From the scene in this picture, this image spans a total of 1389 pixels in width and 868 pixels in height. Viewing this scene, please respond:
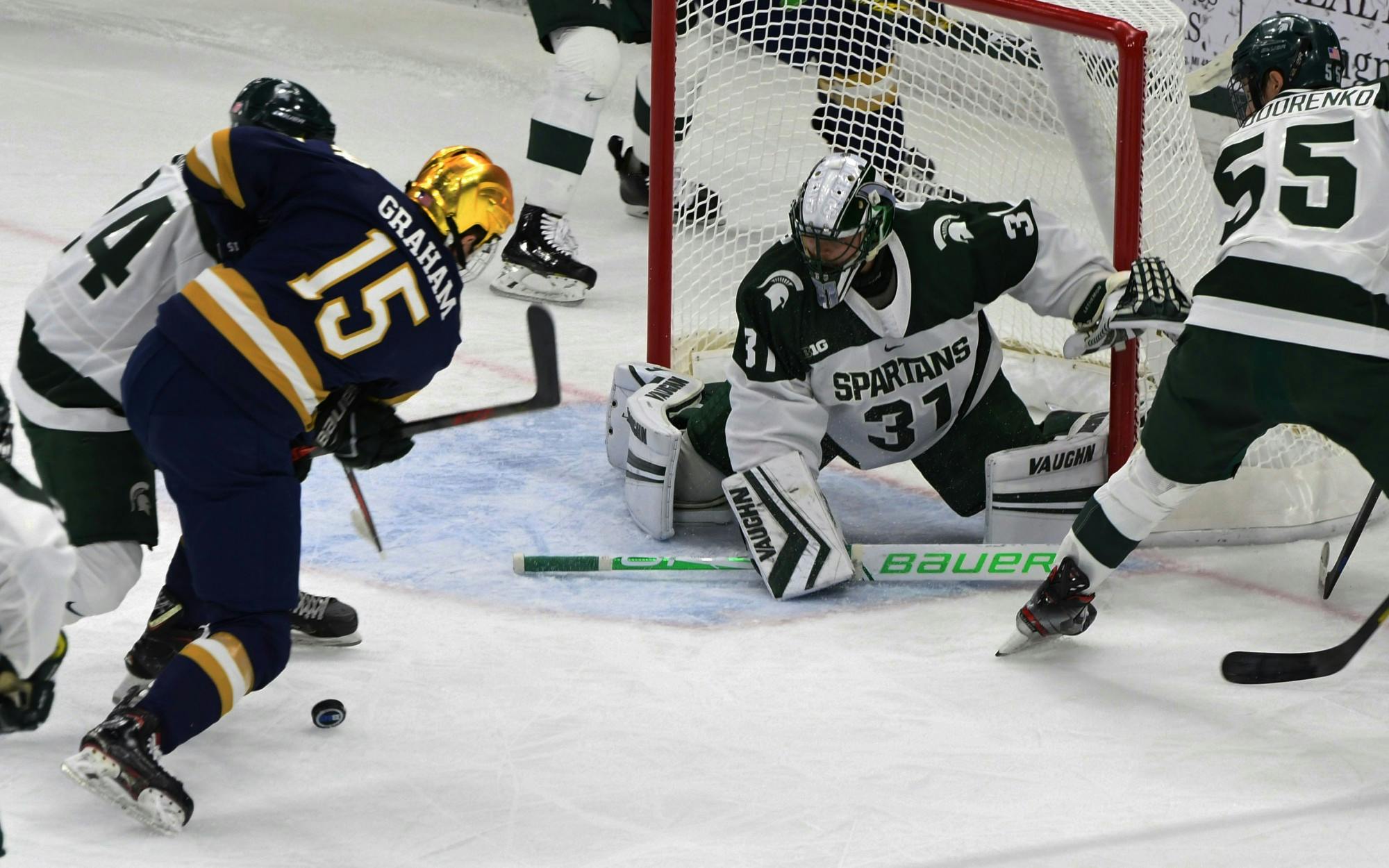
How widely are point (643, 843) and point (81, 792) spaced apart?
78cm

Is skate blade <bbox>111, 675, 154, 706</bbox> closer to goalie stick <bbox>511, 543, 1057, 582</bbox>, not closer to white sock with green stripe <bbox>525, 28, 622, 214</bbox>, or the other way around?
goalie stick <bbox>511, 543, 1057, 582</bbox>

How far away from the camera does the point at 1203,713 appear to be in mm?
2795

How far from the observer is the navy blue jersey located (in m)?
2.30

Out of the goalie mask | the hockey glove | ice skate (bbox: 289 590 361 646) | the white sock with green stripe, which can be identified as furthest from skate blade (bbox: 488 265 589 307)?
the hockey glove

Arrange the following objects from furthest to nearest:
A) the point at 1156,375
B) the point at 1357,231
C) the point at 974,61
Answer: the point at 974,61 → the point at 1156,375 → the point at 1357,231

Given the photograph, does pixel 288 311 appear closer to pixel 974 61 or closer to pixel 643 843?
pixel 643 843

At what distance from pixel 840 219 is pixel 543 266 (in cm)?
223

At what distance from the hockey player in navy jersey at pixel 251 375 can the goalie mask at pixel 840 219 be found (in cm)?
95

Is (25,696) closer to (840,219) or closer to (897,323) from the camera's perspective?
(840,219)

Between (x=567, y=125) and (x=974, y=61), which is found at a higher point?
(x=974, y=61)

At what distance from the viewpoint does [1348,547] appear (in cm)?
325

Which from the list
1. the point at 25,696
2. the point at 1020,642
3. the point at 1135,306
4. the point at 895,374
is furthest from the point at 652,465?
the point at 25,696

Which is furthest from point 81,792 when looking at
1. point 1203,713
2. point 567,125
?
point 567,125

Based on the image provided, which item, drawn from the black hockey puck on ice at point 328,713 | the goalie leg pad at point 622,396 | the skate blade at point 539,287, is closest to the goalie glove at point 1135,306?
the goalie leg pad at point 622,396
